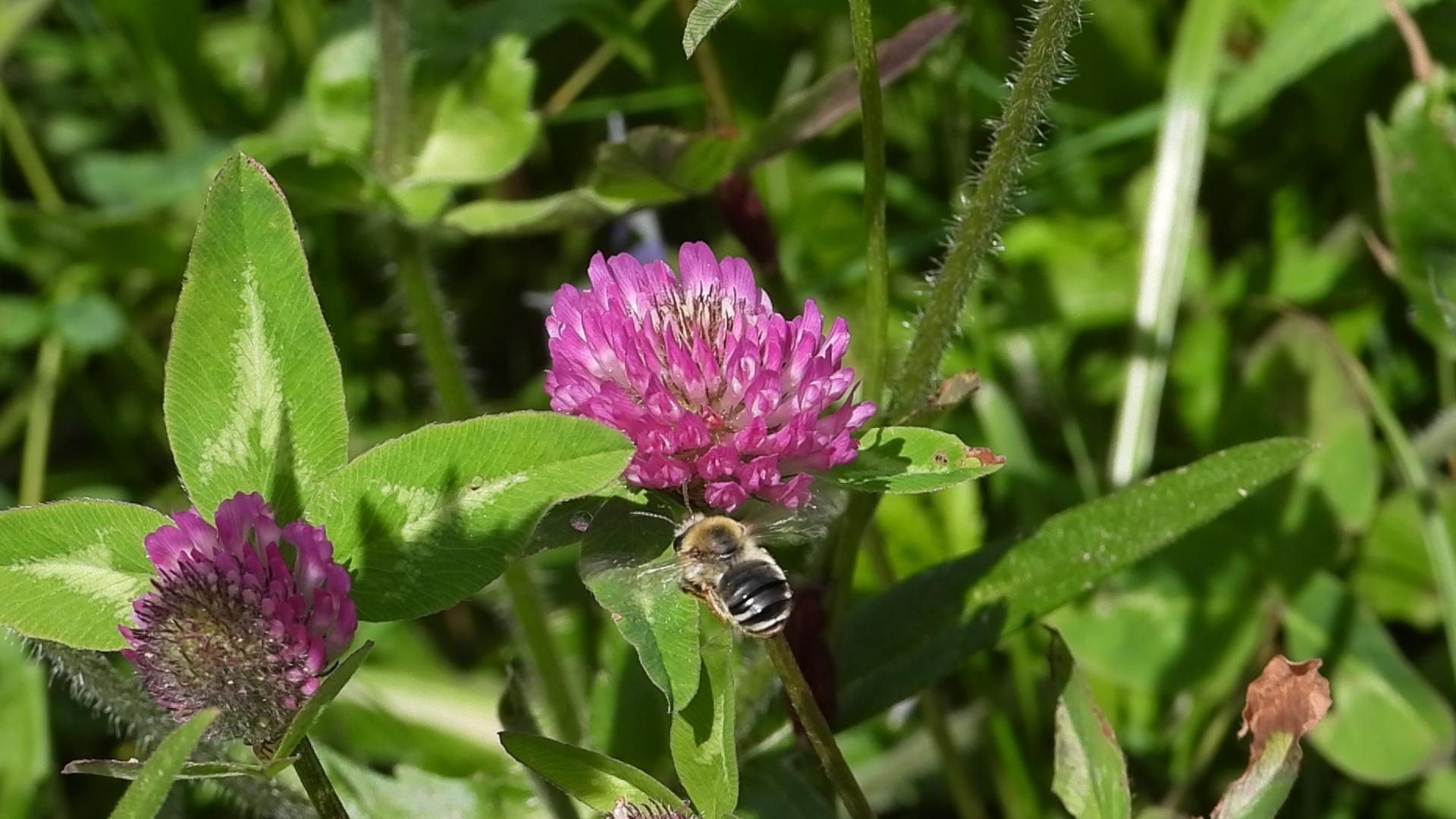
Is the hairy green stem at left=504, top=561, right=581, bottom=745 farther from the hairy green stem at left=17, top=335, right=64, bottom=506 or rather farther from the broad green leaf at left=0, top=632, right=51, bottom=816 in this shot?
the hairy green stem at left=17, top=335, right=64, bottom=506

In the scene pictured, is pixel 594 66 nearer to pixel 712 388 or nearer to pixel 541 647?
pixel 541 647

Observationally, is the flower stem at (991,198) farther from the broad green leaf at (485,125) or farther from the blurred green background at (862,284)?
the broad green leaf at (485,125)

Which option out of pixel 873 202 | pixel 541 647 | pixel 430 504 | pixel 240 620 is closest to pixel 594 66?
pixel 541 647

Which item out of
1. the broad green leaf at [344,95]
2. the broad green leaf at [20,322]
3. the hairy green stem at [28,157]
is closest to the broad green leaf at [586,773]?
the broad green leaf at [344,95]

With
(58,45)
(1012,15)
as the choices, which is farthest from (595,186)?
(58,45)

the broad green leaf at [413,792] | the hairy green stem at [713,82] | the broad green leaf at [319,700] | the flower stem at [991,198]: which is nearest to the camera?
the broad green leaf at [319,700]

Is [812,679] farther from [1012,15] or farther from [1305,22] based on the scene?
[1012,15]

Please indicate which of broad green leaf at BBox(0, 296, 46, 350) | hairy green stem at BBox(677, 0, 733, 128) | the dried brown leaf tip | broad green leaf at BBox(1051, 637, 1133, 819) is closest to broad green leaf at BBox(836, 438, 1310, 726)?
broad green leaf at BBox(1051, 637, 1133, 819)
